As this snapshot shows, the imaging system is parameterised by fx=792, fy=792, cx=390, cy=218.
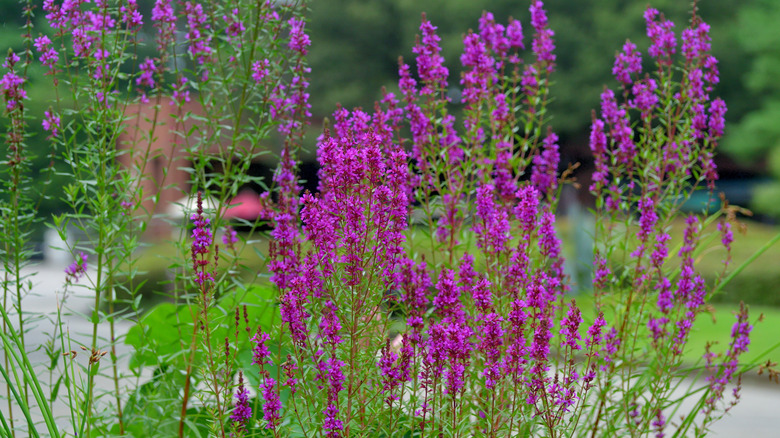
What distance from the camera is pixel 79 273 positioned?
3719 millimetres

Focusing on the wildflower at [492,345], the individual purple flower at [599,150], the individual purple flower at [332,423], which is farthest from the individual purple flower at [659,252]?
the individual purple flower at [332,423]

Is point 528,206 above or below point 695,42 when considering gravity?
below

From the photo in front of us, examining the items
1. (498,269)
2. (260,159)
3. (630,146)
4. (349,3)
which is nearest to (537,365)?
(498,269)

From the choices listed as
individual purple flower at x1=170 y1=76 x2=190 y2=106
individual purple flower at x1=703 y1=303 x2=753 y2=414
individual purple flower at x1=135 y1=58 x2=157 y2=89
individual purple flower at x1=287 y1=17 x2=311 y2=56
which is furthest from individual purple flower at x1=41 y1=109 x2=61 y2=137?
individual purple flower at x1=703 y1=303 x2=753 y2=414

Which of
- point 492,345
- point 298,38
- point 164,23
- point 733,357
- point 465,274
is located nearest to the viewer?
point 492,345

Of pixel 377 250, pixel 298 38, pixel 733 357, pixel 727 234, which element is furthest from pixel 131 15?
pixel 733 357

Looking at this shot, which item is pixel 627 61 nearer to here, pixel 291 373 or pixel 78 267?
pixel 291 373

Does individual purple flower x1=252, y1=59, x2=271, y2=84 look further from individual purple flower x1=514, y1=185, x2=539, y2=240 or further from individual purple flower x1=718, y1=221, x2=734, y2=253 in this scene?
individual purple flower x1=718, y1=221, x2=734, y2=253

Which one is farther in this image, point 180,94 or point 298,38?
→ point 180,94

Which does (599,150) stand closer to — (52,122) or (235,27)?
(235,27)

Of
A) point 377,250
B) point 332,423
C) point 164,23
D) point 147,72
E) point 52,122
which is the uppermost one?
point 164,23

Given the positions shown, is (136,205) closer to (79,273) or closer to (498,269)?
(79,273)

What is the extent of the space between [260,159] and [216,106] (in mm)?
34097

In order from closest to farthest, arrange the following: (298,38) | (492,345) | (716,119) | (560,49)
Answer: (492,345) → (298,38) → (716,119) → (560,49)
